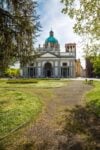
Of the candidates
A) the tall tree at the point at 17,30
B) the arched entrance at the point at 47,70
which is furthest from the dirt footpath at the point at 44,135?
the arched entrance at the point at 47,70

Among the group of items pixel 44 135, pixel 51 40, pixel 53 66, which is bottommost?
pixel 44 135

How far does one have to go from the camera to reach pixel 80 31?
24016 millimetres

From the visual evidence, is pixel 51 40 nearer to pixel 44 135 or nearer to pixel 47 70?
→ pixel 47 70

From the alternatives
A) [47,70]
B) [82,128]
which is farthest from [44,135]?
[47,70]

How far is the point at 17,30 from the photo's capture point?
1831 centimetres

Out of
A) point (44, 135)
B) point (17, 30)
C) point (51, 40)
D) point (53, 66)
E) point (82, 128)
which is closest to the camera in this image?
point (44, 135)

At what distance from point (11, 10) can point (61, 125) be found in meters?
7.58

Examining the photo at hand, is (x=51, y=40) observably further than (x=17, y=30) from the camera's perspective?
Yes

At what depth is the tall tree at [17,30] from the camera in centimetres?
1753

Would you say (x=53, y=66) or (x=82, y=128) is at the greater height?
(x=53, y=66)

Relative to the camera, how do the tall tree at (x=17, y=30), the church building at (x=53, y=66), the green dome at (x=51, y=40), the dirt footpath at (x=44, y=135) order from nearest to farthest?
the dirt footpath at (x=44, y=135) → the tall tree at (x=17, y=30) → the church building at (x=53, y=66) → the green dome at (x=51, y=40)

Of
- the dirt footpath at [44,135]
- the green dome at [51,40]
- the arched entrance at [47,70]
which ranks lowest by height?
the dirt footpath at [44,135]

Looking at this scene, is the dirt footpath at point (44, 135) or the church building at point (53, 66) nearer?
the dirt footpath at point (44, 135)

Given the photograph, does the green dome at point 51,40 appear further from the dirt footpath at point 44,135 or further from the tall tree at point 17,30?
the dirt footpath at point 44,135
